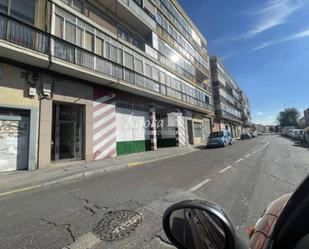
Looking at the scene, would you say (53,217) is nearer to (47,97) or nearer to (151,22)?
(47,97)

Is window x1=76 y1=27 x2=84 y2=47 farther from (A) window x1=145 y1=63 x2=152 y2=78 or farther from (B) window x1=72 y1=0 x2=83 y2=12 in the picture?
(A) window x1=145 y1=63 x2=152 y2=78

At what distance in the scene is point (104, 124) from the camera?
47.8ft

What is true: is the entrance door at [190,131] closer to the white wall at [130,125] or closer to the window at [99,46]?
the white wall at [130,125]

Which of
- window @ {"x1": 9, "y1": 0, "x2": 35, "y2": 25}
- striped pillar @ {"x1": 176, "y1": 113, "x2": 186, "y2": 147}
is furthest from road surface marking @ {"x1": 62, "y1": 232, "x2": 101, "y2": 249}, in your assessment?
striped pillar @ {"x1": 176, "y1": 113, "x2": 186, "y2": 147}

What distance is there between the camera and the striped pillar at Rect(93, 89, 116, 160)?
13.9 metres

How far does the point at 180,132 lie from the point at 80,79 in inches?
583

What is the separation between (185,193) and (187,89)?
21.8 m

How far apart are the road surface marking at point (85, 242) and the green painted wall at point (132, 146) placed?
1266 cm

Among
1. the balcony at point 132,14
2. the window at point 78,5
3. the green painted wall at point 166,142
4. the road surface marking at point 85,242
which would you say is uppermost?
the balcony at point 132,14

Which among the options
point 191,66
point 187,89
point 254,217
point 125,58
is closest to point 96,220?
point 254,217

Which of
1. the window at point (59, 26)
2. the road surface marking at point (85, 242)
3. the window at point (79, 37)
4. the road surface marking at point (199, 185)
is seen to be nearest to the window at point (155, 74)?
the window at point (79, 37)

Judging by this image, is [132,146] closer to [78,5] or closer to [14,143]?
[14,143]

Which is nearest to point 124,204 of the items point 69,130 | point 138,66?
point 69,130

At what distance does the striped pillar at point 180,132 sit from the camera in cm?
2440
